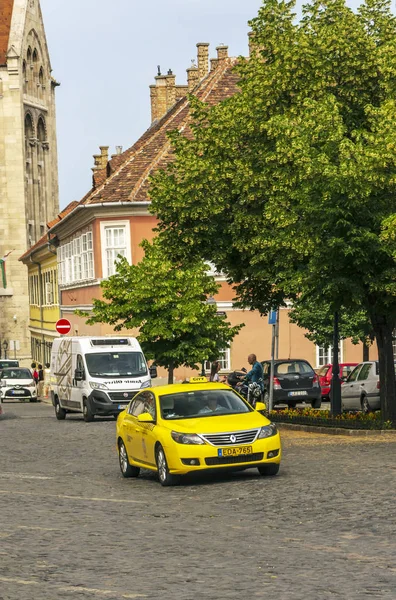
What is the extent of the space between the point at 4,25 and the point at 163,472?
352 feet

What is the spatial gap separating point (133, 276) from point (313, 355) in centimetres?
1484

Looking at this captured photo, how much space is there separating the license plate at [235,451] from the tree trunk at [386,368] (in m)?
10.3

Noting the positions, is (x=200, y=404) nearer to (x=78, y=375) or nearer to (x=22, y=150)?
(x=78, y=375)

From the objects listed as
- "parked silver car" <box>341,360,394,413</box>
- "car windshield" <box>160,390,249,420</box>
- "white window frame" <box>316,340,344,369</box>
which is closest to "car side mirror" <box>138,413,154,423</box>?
"car windshield" <box>160,390,249,420</box>

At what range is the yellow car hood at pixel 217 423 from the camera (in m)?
17.8

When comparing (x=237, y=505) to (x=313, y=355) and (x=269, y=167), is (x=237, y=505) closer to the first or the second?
(x=269, y=167)

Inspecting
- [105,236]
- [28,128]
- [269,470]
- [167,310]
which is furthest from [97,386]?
[28,128]

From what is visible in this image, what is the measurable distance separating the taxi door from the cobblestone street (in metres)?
0.38

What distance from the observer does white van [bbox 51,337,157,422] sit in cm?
3712

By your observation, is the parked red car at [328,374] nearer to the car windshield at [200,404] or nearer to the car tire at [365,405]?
the car tire at [365,405]

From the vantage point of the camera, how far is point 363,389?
35094 mm

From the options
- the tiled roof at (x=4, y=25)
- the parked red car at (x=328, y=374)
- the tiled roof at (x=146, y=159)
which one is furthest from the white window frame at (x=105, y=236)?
the tiled roof at (x=4, y=25)

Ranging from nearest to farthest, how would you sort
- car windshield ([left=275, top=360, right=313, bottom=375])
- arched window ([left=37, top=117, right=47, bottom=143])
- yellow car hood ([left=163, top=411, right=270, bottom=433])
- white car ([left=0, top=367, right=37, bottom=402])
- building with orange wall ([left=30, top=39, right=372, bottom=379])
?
yellow car hood ([left=163, top=411, right=270, bottom=433]), car windshield ([left=275, top=360, right=313, bottom=375]), building with orange wall ([left=30, top=39, right=372, bottom=379]), white car ([left=0, top=367, right=37, bottom=402]), arched window ([left=37, top=117, right=47, bottom=143])

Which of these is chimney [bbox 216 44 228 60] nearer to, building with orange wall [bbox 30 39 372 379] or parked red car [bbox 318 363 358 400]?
building with orange wall [bbox 30 39 372 379]
